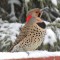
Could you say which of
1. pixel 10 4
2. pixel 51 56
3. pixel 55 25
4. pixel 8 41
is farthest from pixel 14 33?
pixel 51 56

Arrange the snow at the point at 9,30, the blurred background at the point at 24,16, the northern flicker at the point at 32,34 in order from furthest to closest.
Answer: the blurred background at the point at 24,16 < the snow at the point at 9,30 < the northern flicker at the point at 32,34

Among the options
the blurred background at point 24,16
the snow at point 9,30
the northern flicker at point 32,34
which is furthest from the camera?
the blurred background at point 24,16

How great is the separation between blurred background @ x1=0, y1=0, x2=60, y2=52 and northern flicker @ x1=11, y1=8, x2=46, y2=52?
55.3 inches

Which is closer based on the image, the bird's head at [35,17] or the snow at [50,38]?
the bird's head at [35,17]

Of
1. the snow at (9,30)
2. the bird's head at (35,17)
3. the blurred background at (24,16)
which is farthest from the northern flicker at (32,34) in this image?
the blurred background at (24,16)

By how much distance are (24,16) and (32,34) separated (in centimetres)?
294

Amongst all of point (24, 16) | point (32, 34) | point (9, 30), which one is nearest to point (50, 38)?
point (9, 30)

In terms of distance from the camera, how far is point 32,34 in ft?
15.2

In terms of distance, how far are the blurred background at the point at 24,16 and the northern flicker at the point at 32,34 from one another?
140 centimetres

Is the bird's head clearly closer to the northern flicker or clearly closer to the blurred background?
the northern flicker

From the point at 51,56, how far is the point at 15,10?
4119 mm

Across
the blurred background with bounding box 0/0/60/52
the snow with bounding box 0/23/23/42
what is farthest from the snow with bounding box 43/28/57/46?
the snow with bounding box 0/23/23/42

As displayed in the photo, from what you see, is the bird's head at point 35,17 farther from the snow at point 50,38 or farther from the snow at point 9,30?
the snow at point 50,38

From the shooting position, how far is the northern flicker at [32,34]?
4570mm
